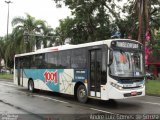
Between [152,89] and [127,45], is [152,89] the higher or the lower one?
the lower one

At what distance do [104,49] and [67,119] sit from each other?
14.7 ft

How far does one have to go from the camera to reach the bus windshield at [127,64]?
14.7 m

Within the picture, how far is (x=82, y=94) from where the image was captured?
1677 centimetres

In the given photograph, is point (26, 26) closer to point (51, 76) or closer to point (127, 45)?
point (51, 76)

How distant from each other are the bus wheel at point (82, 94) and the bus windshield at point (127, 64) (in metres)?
2.34

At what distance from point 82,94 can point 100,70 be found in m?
2.13

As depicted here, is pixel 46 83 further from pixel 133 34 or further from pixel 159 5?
pixel 159 5

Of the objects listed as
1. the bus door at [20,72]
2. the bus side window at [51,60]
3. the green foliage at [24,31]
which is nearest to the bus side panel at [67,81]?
the bus side window at [51,60]

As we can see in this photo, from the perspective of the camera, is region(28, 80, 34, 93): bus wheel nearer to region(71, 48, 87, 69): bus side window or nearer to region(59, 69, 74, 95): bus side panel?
region(59, 69, 74, 95): bus side panel

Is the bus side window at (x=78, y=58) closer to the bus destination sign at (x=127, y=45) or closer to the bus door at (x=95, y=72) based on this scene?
the bus door at (x=95, y=72)

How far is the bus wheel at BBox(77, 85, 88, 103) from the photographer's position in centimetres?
1644

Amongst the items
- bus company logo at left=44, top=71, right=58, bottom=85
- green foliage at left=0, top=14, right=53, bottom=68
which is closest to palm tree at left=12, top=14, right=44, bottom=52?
green foliage at left=0, top=14, right=53, bottom=68

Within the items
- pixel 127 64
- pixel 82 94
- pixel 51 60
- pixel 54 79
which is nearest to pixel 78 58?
pixel 82 94

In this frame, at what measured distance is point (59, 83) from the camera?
63.0 feet
